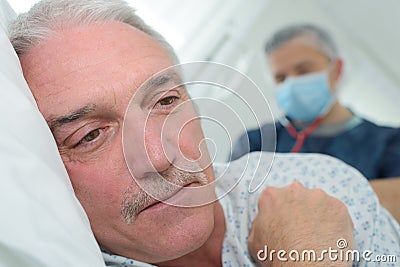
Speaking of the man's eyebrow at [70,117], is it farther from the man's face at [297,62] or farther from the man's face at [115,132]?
the man's face at [297,62]

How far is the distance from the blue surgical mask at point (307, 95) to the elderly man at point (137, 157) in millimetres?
884

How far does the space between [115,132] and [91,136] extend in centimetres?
5

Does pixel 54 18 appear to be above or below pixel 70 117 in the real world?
above

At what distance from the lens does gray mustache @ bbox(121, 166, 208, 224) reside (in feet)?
2.26

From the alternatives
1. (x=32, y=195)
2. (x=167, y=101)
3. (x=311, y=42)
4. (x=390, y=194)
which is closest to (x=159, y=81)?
(x=167, y=101)

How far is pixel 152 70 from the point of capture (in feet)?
2.61

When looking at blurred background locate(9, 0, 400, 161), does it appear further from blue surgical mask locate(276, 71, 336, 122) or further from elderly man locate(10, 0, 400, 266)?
elderly man locate(10, 0, 400, 266)

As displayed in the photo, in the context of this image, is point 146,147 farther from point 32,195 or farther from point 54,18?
point 54,18

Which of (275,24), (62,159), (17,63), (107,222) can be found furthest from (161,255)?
(275,24)

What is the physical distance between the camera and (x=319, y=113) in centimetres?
178

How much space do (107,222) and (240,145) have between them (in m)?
0.26

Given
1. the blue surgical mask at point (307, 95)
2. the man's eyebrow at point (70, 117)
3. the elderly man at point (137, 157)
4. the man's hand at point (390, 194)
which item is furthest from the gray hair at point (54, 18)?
the blue surgical mask at point (307, 95)

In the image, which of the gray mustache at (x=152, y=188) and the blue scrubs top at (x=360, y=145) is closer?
the gray mustache at (x=152, y=188)

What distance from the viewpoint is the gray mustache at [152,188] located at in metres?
0.69
